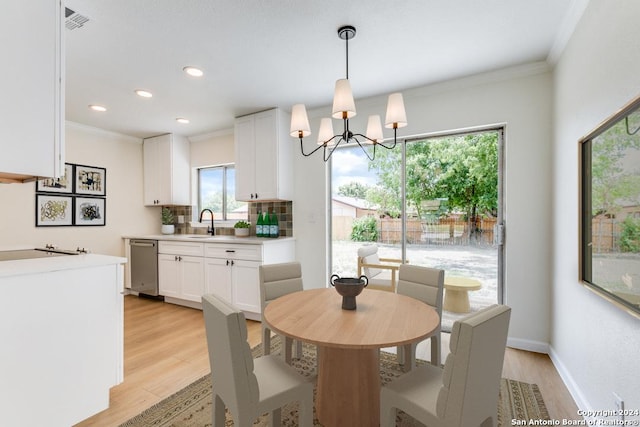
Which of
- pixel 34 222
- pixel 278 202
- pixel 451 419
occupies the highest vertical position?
pixel 278 202

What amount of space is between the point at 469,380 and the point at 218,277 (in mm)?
3208

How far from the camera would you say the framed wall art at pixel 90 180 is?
13.3ft

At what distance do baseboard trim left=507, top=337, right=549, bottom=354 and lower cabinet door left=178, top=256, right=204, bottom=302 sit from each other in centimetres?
347

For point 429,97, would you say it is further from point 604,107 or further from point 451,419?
point 451,419

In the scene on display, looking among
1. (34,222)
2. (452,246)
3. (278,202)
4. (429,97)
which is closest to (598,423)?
(452,246)

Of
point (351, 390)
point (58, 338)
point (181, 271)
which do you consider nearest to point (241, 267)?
point (181, 271)

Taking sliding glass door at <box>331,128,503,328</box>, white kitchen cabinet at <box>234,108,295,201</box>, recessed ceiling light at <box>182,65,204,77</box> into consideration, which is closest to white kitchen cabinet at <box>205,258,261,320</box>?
white kitchen cabinet at <box>234,108,295,201</box>

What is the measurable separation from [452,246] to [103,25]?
345 cm

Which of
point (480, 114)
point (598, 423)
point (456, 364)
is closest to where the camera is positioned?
point (456, 364)

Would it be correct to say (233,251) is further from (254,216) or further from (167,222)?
(167,222)

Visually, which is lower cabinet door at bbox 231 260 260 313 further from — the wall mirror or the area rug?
the wall mirror

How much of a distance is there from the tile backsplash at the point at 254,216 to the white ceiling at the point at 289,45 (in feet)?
4.50

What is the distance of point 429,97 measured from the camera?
307 centimetres

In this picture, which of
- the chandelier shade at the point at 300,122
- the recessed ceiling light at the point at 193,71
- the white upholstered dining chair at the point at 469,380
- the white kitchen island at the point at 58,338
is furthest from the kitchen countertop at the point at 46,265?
the white upholstered dining chair at the point at 469,380
